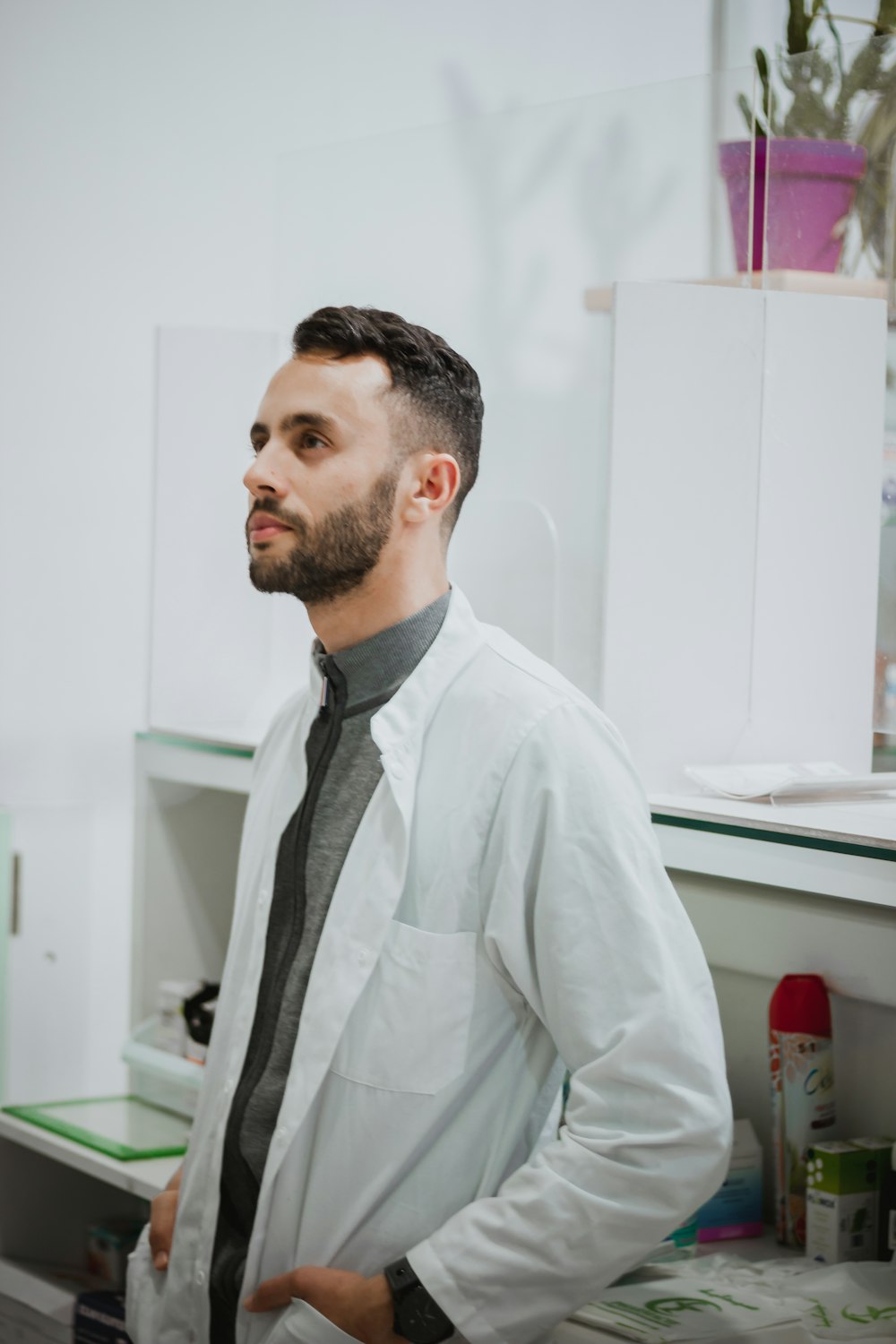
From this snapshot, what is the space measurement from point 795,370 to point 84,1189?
5.26 feet

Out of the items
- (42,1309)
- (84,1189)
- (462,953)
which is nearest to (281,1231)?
(462,953)

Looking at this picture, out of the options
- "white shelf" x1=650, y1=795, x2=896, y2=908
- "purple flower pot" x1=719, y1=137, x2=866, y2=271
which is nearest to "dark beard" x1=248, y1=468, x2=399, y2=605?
"white shelf" x1=650, y1=795, x2=896, y2=908

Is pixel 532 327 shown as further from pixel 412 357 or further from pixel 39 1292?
pixel 39 1292

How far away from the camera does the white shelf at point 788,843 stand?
1220 mm

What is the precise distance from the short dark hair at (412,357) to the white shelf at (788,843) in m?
0.39

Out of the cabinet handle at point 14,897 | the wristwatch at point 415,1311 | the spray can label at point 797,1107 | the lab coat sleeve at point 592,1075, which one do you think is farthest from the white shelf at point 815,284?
the cabinet handle at point 14,897

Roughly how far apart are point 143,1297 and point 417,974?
19.5 inches

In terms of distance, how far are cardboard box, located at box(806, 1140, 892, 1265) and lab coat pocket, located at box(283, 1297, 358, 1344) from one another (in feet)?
1.66

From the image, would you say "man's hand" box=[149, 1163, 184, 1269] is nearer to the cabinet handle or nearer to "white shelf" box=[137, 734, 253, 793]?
"white shelf" box=[137, 734, 253, 793]

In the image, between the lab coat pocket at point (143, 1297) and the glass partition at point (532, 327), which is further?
the glass partition at point (532, 327)

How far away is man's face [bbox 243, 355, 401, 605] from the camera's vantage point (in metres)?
1.24

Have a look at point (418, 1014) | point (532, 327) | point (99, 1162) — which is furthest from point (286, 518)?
point (99, 1162)

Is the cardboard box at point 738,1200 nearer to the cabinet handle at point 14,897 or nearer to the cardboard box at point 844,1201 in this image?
the cardboard box at point 844,1201

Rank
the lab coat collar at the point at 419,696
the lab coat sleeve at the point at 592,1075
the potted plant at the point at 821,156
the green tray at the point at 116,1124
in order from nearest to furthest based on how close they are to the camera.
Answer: the lab coat sleeve at the point at 592,1075, the lab coat collar at the point at 419,696, the potted plant at the point at 821,156, the green tray at the point at 116,1124
